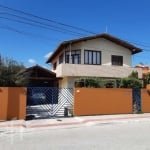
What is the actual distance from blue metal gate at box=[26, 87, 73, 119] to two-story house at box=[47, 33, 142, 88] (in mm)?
7254

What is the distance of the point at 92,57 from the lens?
26.1 meters

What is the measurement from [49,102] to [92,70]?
372 inches

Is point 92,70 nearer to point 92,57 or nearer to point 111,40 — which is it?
point 92,57

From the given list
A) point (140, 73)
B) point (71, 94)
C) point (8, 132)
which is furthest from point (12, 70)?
point (140, 73)

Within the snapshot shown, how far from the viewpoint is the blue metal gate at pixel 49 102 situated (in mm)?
15961

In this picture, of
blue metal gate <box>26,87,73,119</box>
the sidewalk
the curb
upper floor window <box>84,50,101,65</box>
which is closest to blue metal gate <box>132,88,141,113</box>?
the sidewalk

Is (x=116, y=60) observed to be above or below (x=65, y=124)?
above

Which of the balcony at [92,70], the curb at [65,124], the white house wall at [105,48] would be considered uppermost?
the white house wall at [105,48]

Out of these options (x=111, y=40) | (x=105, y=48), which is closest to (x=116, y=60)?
(x=105, y=48)

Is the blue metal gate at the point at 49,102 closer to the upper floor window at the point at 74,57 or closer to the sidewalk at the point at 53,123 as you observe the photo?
the sidewalk at the point at 53,123

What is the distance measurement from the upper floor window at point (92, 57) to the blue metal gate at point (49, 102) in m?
9.20

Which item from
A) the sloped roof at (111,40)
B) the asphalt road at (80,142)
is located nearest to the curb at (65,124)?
the asphalt road at (80,142)

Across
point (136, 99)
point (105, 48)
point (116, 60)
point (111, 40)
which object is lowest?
point (136, 99)

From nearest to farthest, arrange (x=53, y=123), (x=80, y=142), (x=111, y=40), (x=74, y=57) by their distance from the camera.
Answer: (x=80, y=142)
(x=53, y=123)
(x=74, y=57)
(x=111, y=40)
